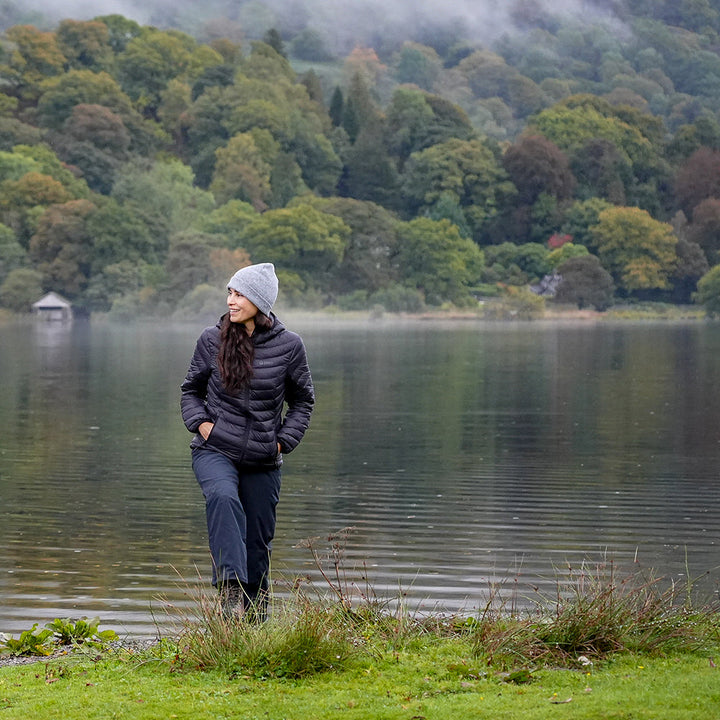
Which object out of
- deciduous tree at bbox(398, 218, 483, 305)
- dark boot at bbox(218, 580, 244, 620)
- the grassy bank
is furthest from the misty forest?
the grassy bank

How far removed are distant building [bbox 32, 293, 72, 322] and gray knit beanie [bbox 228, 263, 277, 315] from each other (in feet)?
Result: 319

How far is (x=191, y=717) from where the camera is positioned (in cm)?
513

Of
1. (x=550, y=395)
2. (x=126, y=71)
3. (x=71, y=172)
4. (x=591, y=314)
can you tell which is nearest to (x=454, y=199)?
(x=591, y=314)

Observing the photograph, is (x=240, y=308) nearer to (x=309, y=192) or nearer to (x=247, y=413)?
(x=247, y=413)

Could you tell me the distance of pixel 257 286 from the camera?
6602mm

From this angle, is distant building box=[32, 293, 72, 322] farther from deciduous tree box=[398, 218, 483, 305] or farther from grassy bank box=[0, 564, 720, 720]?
grassy bank box=[0, 564, 720, 720]

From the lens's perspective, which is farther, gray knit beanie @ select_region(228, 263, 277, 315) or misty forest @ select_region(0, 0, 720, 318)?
misty forest @ select_region(0, 0, 720, 318)

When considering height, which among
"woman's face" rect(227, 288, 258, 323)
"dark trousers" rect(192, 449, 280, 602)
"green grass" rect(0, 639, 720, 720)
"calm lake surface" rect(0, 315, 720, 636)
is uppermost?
"woman's face" rect(227, 288, 258, 323)

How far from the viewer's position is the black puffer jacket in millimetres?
6496

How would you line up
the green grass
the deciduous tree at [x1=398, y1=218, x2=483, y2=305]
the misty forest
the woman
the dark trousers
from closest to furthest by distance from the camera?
the green grass
the dark trousers
the woman
the misty forest
the deciduous tree at [x1=398, y1=218, x2=483, y2=305]

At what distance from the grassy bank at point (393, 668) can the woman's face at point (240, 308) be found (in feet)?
4.20

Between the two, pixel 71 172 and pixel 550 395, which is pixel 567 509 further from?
pixel 71 172

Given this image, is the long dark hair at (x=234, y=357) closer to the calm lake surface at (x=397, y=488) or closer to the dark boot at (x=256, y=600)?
the dark boot at (x=256, y=600)

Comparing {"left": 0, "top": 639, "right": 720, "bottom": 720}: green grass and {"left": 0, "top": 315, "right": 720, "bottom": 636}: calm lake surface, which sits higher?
{"left": 0, "top": 639, "right": 720, "bottom": 720}: green grass
